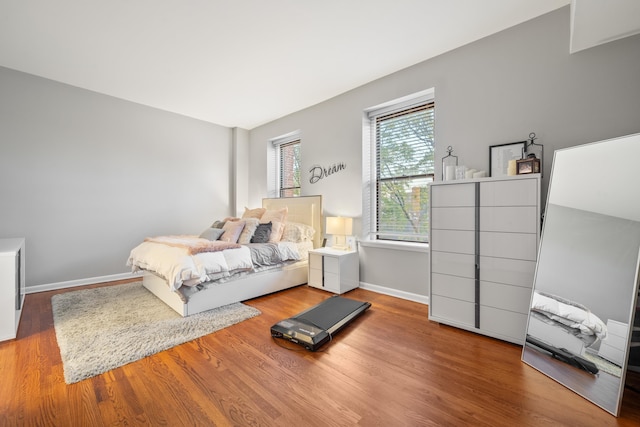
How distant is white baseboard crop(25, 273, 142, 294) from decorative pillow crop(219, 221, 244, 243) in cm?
178

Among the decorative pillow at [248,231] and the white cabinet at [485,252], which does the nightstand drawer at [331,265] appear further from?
the white cabinet at [485,252]

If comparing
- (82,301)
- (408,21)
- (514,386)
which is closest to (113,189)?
(82,301)

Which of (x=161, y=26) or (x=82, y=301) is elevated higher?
(x=161, y=26)

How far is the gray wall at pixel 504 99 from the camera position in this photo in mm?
2096

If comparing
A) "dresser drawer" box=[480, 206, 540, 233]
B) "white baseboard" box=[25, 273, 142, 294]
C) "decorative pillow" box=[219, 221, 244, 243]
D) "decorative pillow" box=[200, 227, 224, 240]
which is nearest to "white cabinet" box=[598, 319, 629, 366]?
"dresser drawer" box=[480, 206, 540, 233]

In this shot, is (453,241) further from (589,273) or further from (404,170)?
(404,170)

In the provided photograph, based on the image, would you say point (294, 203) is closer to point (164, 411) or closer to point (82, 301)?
point (82, 301)

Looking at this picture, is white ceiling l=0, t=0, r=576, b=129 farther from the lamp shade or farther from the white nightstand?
the white nightstand

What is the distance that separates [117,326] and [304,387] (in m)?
1.93

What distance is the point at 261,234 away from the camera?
12.1ft

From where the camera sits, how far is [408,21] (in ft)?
7.98

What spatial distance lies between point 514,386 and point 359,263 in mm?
2212

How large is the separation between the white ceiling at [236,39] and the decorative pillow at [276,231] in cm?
190

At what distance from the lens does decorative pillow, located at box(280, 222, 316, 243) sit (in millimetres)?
3939
